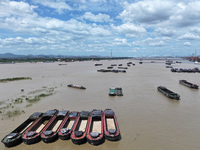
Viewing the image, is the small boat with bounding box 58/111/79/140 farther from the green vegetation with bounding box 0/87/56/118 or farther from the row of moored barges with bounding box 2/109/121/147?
the green vegetation with bounding box 0/87/56/118

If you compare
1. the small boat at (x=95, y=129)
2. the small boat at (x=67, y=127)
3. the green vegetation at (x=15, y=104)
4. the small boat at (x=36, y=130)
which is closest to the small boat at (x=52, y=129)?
the small boat at (x=36, y=130)

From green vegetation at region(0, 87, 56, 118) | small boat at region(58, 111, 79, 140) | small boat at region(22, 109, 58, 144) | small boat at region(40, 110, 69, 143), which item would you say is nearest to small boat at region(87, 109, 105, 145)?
small boat at region(58, 111, 79, 140)

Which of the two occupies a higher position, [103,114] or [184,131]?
[103,114]

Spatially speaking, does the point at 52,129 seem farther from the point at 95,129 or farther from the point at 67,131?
the point at 95,129

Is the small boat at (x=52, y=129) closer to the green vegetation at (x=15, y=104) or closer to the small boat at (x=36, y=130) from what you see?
the small boat at (x=36, y=130)

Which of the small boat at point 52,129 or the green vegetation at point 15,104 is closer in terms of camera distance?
the small boat at point 52,129

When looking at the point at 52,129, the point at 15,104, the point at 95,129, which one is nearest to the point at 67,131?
the point at 52,129

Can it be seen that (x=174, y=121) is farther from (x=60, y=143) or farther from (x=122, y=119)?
(x=60, y=143)

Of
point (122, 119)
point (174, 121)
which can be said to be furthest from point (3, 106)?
point (174, 121)
